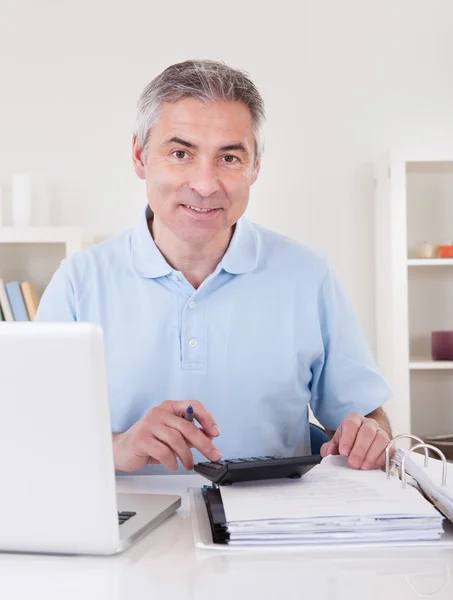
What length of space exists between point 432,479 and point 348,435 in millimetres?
267

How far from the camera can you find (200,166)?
189 centimetres

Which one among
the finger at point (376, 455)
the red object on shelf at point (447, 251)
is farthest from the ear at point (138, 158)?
the red object on shelf at point (447, 251)

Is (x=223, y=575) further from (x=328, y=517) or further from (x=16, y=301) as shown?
(x=16, y=301)

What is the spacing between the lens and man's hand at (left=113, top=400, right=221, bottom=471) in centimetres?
136

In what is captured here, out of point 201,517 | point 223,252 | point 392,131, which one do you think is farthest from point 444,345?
point 201,517

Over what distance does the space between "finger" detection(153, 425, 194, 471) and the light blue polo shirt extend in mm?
495

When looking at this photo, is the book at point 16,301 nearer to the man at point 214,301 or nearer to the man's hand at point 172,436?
the man at point 214,301

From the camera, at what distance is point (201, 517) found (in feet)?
4.02

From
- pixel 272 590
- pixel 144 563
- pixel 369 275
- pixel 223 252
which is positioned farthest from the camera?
pixel 369 275

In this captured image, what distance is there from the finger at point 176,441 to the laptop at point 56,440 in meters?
0.37

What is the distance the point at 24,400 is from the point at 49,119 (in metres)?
3.27

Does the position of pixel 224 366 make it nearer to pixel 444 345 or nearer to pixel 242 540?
pixel 242 540

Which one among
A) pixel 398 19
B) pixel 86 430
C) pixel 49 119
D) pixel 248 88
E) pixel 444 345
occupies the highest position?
pixel 398 19

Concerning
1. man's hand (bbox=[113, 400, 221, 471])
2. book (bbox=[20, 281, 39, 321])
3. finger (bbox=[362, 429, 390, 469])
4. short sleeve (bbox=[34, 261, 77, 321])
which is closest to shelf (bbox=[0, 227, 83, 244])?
book (bbox=[20, 281, 39, 321])
